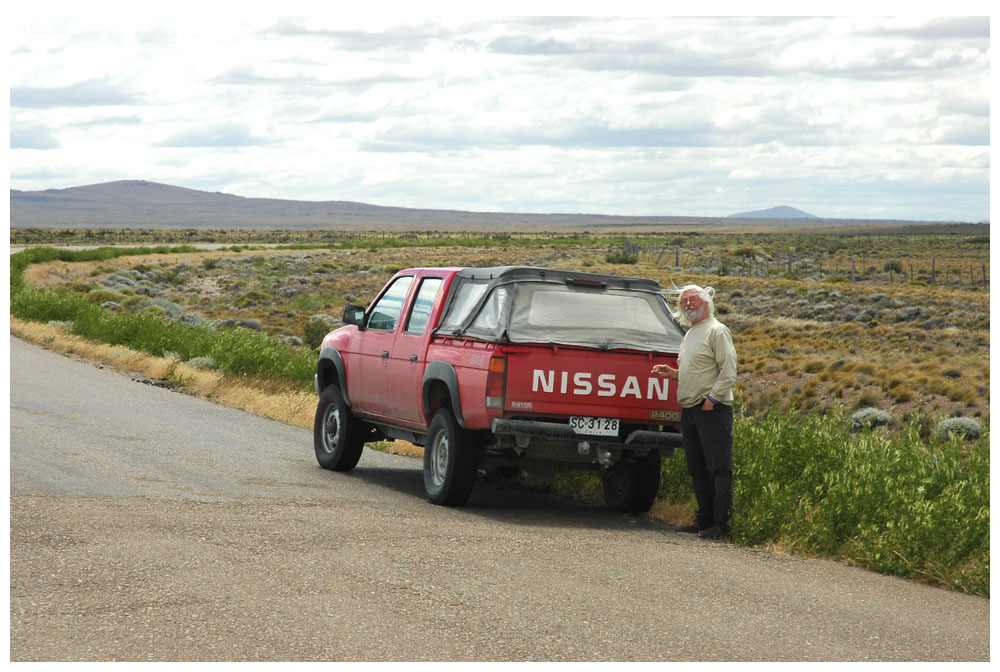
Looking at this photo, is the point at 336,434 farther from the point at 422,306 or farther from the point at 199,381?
the point at 199,381

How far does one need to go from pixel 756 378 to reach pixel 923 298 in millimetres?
16183

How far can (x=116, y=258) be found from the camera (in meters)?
68.8

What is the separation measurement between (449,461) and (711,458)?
208cm

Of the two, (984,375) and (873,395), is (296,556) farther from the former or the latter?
(984,375)

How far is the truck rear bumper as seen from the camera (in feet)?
28.6

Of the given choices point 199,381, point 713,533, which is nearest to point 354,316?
point 713,533

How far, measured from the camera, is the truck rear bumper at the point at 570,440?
28.6 ft

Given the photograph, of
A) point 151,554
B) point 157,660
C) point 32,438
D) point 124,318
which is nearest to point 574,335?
point 151,554

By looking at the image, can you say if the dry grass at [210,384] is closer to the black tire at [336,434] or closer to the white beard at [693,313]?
the black tire at [336,434]

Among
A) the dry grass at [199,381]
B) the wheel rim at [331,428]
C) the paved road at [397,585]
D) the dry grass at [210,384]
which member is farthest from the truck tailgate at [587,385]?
the dry grass at [199,381]

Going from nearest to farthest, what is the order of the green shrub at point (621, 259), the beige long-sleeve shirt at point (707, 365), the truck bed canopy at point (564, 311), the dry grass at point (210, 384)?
the beige long-sleeve shirt at point (707, 365) → the truck bed canopy at point (564, 311) → the dry grass at point (210, 384) → the green shrub at point (621, 259)

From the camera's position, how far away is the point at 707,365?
28.1ft

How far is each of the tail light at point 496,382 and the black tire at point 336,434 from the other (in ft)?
9.36

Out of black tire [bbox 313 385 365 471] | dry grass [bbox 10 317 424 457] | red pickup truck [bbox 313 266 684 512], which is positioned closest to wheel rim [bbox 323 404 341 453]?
black tire [bbox 313 385 365 471]
